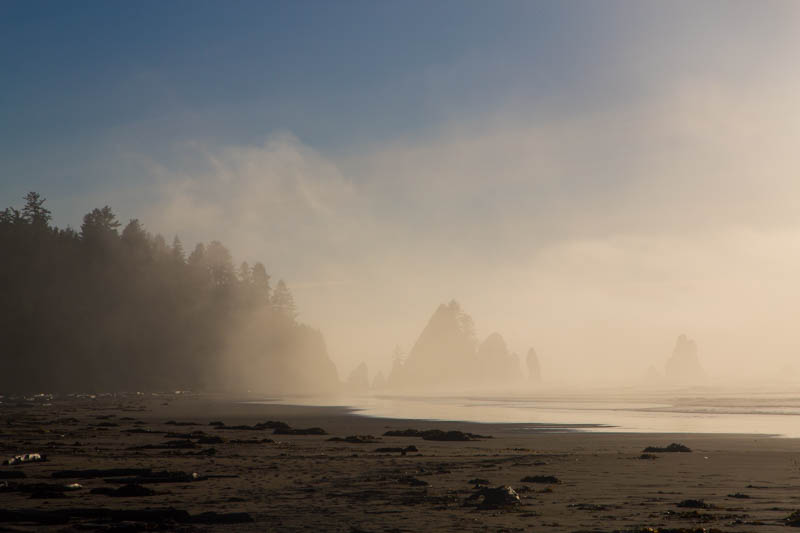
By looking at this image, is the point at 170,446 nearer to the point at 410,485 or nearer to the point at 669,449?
the point at 410,485

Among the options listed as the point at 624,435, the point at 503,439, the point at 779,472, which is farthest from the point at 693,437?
the point at 779,472

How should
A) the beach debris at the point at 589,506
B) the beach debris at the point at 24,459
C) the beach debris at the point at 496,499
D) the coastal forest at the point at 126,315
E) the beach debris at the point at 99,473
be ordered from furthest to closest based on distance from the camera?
1. the coastal forest at the point at 126,315
2. the beach debris at the point at 24,459
3. the beach debris at the point at 99,473
4. the beach debris at the point at 496,499
5. the beach debris at the point at 589,506

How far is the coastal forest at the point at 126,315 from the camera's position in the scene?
268 ft

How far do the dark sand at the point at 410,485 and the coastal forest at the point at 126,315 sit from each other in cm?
6133

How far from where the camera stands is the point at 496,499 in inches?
476

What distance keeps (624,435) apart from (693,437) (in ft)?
8.76

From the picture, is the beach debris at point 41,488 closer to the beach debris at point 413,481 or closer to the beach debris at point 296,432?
the beach debris at point 413,481

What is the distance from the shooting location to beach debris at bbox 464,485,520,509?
11875 millimetres

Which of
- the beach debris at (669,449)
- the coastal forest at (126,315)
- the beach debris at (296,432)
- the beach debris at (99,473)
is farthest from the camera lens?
the coastal forest at (126,315)

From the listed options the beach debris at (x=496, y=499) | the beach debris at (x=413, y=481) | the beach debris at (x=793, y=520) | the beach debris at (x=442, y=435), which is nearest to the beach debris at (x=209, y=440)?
the beach debris at (x=442, y=435)

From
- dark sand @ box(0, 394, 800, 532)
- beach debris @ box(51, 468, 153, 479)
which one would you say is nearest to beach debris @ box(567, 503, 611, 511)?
dark sand @ box(0, 394, 800, 532)

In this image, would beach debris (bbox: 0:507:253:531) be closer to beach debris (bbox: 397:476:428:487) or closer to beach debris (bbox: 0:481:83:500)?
beach debris (bbox: 0:481:83:500)

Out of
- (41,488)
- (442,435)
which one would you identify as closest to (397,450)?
(442,435)

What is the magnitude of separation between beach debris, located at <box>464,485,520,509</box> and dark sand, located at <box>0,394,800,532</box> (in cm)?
18
